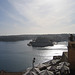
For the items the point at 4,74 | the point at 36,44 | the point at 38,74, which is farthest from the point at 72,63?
the point at 36,44

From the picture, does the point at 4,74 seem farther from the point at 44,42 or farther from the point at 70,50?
the point at 44,42

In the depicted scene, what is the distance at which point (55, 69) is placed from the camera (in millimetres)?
12477

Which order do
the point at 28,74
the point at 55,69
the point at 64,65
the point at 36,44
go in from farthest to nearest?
1. the point at 36,44
2. the point at 55,69
3. the point at 64,65
4. the point at 28,74

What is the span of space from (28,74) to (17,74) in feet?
8.12

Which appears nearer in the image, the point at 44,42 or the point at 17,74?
the point at 17,74

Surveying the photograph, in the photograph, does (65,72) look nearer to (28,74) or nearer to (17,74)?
(28,74)

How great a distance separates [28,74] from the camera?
1058 cm

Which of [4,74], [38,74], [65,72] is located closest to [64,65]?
[65,72]

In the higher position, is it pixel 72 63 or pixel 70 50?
pixel 70 50

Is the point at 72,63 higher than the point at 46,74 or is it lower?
higher

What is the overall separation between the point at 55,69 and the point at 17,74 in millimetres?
3181

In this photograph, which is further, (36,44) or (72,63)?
(36,44)

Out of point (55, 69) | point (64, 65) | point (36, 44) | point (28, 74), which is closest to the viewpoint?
point (28, 74)

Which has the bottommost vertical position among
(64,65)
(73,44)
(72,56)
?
(64,65)
